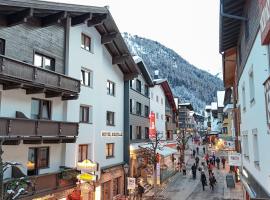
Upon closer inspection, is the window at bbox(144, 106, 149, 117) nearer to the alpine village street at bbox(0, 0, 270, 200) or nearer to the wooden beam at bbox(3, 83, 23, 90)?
the alpine village street at bbox(0, 0, 270, 200)

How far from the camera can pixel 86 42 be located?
24016 millimetres

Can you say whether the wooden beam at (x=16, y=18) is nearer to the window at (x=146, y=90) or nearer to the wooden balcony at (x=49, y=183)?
the wooden balcony at (x=49, y=183)

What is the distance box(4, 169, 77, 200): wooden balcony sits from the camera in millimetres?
16078

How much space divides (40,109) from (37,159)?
106 inches

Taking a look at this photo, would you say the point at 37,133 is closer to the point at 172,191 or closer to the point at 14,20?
the point at 14,20

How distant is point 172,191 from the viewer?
104 ft

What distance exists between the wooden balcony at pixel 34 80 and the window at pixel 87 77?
3.40m

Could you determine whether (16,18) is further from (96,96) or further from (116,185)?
(116,185)

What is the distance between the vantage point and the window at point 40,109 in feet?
59.0

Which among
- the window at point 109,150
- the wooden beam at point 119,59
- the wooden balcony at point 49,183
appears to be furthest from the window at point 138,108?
the wooden balcony at point 49,183

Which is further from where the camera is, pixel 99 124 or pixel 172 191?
pixel 172 191

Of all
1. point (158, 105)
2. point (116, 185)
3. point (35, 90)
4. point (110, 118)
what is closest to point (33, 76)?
point (35, 90)

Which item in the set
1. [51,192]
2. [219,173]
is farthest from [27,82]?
[219,173]

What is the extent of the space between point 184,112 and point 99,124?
229 ft
